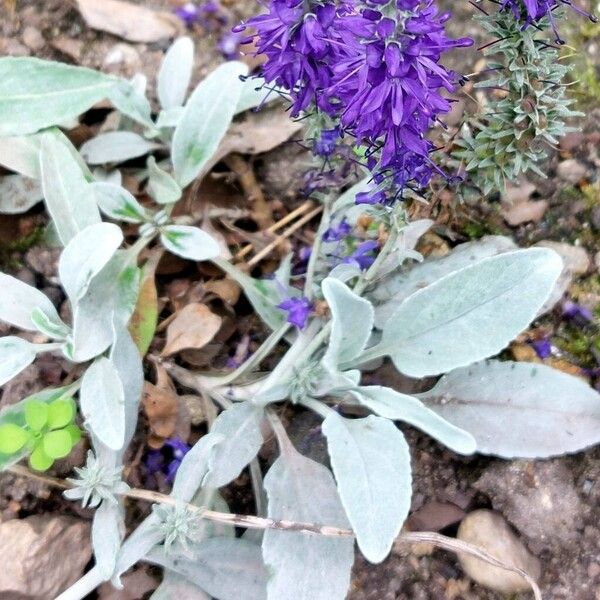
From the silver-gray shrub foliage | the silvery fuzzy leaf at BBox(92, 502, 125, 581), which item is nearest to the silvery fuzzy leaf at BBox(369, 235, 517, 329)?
the silver-gray shrub foliage

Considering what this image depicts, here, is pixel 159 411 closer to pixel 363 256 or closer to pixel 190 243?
pixel 190 243

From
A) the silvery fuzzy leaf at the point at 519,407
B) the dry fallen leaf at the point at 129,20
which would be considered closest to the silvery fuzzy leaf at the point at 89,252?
the silvery fuzzy leaf at the point at 519,407

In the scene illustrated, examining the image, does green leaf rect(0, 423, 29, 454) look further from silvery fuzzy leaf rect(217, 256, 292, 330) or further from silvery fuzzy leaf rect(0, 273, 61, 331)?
Result: silvery fuzzy leaf rect(217, 256, 292, 330)

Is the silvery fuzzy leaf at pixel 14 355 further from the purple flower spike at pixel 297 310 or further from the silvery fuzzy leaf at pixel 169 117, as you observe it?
the silvery fuzzy leaf at pixel 169 117

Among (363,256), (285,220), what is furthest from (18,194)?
(363,256)

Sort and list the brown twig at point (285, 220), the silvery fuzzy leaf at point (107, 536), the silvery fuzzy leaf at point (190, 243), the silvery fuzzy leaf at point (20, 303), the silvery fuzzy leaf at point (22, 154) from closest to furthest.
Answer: the silvery fuzzy leaf at point (107, 536)
the silvery fuzzy leaf at point (20, 303)
the silvery fuzzy leaf at point (190, 243)
the silvery fuzzy leaf at point (22, 154)
the brown twig at point (285, 220)

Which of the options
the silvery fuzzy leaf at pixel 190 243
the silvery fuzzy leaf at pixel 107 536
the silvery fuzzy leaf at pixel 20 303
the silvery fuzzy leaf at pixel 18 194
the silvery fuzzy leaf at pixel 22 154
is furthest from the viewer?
the silvery fuzzy leaf at pixel 18 194
